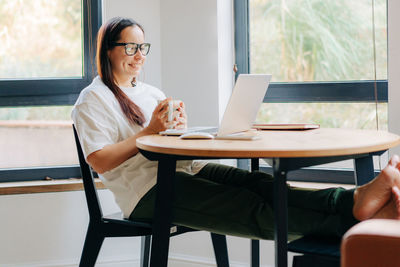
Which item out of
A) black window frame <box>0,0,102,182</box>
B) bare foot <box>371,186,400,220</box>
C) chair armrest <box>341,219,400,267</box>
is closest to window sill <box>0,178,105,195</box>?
black window frame <box>0,0,102,182</box>

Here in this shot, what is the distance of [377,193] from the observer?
4.81ft

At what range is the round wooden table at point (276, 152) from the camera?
1.41 m

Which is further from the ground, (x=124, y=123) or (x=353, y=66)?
(x=353, y=66)

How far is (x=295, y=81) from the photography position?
109 inches

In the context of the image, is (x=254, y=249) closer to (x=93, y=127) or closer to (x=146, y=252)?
(x=146, y=252)

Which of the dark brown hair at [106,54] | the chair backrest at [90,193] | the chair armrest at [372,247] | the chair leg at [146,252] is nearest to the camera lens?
the chair armrest at [372,247]

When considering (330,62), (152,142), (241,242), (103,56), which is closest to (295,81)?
(330,62)

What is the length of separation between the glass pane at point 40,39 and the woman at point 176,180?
712 millimetres

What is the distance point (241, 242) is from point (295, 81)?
33.9 inches

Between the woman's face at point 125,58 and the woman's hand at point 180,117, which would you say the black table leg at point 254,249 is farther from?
the woman's face at point 125,58

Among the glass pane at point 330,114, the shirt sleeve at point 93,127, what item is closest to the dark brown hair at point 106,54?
the shirt sleeve at point 93,127

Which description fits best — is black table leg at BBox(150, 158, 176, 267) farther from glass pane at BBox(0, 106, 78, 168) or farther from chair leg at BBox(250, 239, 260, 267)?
glass pane at BBox(0, 106, 78, 168)

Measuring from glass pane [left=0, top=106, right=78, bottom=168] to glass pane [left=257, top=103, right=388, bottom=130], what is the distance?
1.04 meters

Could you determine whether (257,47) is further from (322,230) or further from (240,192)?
(322,230)
